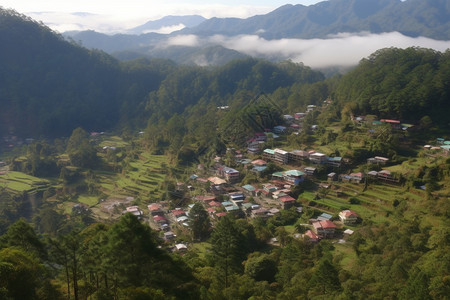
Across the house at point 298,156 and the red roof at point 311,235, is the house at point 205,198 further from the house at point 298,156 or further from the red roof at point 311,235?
the red roof at point 311,235

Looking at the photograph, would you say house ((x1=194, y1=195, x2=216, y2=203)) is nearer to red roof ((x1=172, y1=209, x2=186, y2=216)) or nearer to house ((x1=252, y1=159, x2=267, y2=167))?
red roof ((x1=172, y1=209, x2=186, y2=216))

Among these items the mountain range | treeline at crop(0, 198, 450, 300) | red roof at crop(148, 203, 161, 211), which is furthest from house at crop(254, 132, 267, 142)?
the mountain range

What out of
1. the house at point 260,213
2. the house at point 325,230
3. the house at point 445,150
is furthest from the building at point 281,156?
the house at point 445,150

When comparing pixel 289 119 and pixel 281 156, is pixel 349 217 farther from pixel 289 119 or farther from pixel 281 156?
pixel 289 119

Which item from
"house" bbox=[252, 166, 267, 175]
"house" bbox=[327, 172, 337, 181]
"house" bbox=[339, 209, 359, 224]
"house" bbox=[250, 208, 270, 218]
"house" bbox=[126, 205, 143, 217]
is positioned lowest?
"house" bbox=[126, 205, 143, 217]

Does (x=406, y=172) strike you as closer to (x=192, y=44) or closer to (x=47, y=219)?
(x=47, y=219)

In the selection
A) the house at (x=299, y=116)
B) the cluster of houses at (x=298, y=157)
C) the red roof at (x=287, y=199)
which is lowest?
the red roof at (x=287, y=199)
